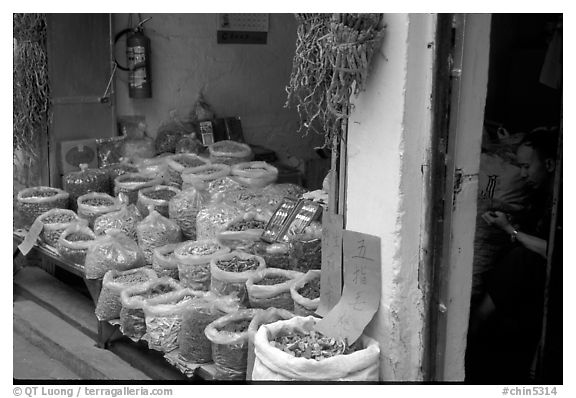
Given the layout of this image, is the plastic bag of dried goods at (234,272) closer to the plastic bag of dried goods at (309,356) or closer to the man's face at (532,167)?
the plastic bag of dried goods at (309,356)

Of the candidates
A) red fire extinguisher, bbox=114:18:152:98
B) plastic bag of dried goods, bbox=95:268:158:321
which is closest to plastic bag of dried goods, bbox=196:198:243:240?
plastic bag of dried goods, bbox=95:268:158:321

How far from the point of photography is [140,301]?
11.0ft

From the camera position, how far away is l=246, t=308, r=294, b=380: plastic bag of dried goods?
2781 mm

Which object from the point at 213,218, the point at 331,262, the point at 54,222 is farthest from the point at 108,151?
the point at 331,262

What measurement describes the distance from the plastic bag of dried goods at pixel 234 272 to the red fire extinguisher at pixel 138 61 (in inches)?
82.5

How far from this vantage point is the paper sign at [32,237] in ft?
14.1

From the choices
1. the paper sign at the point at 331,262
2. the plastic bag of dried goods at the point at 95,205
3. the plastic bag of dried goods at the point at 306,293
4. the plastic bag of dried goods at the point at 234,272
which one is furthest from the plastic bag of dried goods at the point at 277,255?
the plastic bag of dried goods at the point at 95,205

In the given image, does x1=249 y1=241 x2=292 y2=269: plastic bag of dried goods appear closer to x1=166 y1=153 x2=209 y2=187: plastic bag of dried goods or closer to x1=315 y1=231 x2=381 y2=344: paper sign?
x1=315 y1=231 x2=381 y2=344: paper sign

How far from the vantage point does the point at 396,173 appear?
2.45m

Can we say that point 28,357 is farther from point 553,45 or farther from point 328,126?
point 553,45

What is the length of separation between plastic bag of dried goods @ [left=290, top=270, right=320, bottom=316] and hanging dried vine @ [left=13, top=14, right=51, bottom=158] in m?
2.61

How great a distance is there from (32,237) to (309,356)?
2441 millimetres
